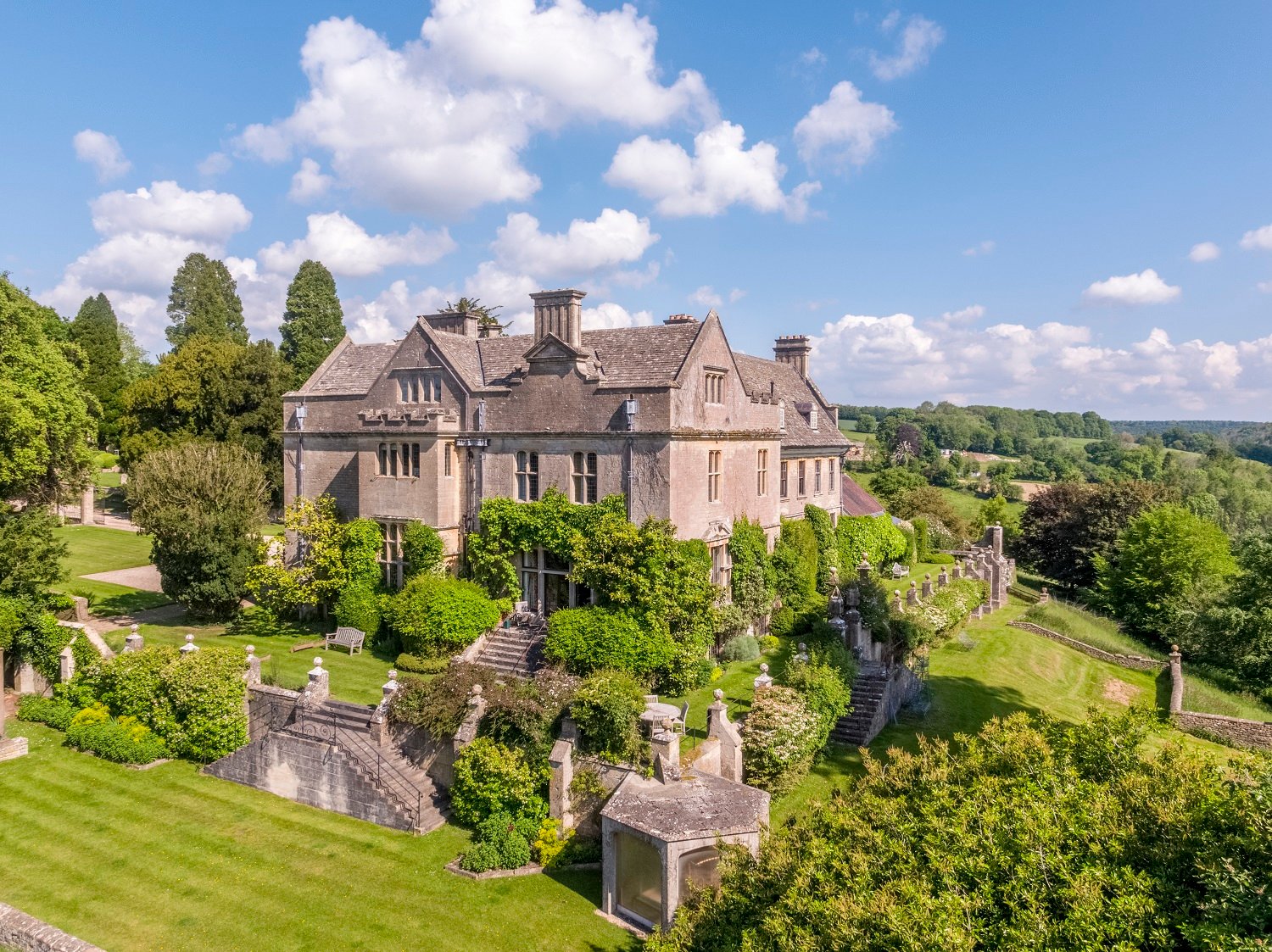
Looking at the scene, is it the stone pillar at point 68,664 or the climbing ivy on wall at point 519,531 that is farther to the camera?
the climbing ivy on wall at point 519,531

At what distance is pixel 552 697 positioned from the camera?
20562mm

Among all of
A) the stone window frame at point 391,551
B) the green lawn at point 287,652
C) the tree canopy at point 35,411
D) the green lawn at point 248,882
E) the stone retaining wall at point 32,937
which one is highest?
the tree canopy at point 35,411

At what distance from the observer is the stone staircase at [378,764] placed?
19984mm

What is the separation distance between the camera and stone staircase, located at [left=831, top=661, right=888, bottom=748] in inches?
939

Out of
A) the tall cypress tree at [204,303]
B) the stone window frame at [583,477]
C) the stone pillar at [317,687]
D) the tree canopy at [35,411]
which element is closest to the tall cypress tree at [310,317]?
the tall cypress tree at [204,303]

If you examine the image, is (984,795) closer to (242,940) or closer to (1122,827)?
(1122,827)

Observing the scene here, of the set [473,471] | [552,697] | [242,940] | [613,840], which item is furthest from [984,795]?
[473,471]

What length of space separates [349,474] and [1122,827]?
30.0m

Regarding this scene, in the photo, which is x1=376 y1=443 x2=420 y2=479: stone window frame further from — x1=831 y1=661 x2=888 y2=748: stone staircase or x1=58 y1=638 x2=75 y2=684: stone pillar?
x1=831 y1=661 x2=888 y2=748: stone staircase

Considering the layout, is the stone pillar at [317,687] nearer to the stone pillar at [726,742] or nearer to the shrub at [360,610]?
the shrub at [360,610]

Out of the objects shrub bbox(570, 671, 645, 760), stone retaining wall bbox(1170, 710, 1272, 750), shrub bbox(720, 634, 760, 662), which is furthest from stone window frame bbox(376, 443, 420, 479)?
stone retaining wall bbox(1170, 710, 1272, 750)

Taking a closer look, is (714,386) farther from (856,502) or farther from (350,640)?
(856,502)

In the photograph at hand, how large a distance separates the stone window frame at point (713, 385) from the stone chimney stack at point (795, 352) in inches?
624

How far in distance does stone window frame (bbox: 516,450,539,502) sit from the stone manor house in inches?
1.9
